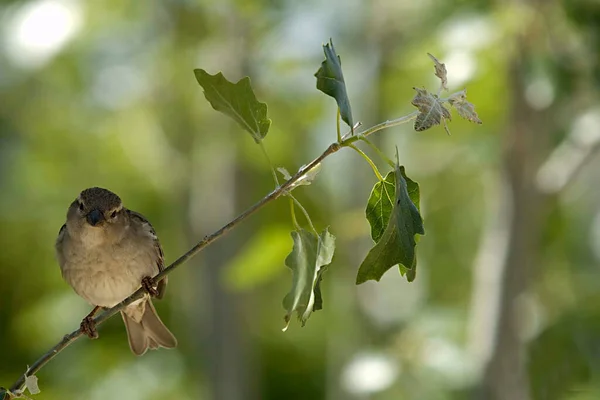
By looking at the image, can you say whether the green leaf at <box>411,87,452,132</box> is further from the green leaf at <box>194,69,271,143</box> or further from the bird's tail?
the bird's tail

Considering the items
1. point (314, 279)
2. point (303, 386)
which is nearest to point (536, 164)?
point (314, 279)

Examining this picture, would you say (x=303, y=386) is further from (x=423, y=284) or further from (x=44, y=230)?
(x=44, y=230)

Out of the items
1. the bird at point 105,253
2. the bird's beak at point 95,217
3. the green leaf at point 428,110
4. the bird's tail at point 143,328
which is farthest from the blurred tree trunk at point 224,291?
the green leaf at point 428,110

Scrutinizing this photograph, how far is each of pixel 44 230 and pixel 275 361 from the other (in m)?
2.36

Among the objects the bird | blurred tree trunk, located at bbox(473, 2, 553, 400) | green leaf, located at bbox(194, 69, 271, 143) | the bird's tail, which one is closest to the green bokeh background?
blurred tree trunk, located at bbox(473, 2, 553, 400)

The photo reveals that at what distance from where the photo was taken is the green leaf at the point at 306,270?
1550mm

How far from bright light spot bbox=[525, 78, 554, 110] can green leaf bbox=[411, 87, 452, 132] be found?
2506mm

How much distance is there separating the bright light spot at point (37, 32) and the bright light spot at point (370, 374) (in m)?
2.04

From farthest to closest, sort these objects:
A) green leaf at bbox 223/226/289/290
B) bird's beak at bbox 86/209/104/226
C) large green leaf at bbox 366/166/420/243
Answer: green leaf at bbox 223/226/289/290 < bird's beak at bbox 86/209/104/226 < large green leaf at bbox 366/166/420/243

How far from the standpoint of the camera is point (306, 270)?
1.61 meters

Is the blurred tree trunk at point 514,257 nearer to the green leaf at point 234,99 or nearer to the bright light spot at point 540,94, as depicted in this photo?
the bright light spot at point 540,94

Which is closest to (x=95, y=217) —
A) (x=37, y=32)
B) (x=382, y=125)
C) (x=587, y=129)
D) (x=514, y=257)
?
(x=382, y=125)

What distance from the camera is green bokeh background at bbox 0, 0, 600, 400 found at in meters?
4.11

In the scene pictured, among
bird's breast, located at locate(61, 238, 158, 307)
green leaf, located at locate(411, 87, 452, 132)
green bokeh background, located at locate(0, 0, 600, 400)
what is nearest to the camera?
green leaf, located at locate(411, 87, 452, 132)
